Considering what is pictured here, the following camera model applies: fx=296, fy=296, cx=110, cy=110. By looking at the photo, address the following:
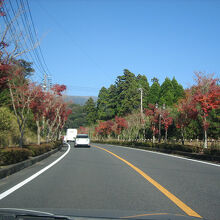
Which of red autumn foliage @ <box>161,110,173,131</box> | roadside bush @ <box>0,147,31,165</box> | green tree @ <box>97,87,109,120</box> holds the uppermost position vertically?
green tree @ <box>97,87,109,120</box>

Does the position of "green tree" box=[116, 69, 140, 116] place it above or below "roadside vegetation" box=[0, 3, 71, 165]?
above

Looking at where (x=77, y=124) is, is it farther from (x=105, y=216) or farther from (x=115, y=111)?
(x=105, y=216)

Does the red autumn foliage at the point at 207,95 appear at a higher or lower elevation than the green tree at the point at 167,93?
lower

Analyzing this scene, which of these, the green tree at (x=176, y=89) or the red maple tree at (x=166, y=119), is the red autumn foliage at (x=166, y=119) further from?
the green tree at (x=176, y=89)

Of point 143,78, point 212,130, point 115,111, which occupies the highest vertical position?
point 143,78

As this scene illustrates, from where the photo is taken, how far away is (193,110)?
25.6m

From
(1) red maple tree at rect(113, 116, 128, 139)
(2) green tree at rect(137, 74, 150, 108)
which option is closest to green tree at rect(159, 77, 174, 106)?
(2) green tree at rect(137, 74, 150, 108)

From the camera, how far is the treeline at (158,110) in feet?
81.3

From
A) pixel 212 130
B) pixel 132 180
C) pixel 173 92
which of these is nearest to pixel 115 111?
pixel 173 92

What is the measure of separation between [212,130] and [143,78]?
60.6m

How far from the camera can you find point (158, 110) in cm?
3900

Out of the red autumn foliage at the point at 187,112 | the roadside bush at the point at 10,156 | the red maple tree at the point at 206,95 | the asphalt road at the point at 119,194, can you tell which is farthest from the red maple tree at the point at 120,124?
the asphalt road at the point at 119,194

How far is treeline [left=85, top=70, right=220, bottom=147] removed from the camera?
24789 millimetres

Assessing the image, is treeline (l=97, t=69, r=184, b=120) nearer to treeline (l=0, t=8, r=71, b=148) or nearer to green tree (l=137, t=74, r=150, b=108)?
green tree (l=137, t=74, r=150, b=108)
